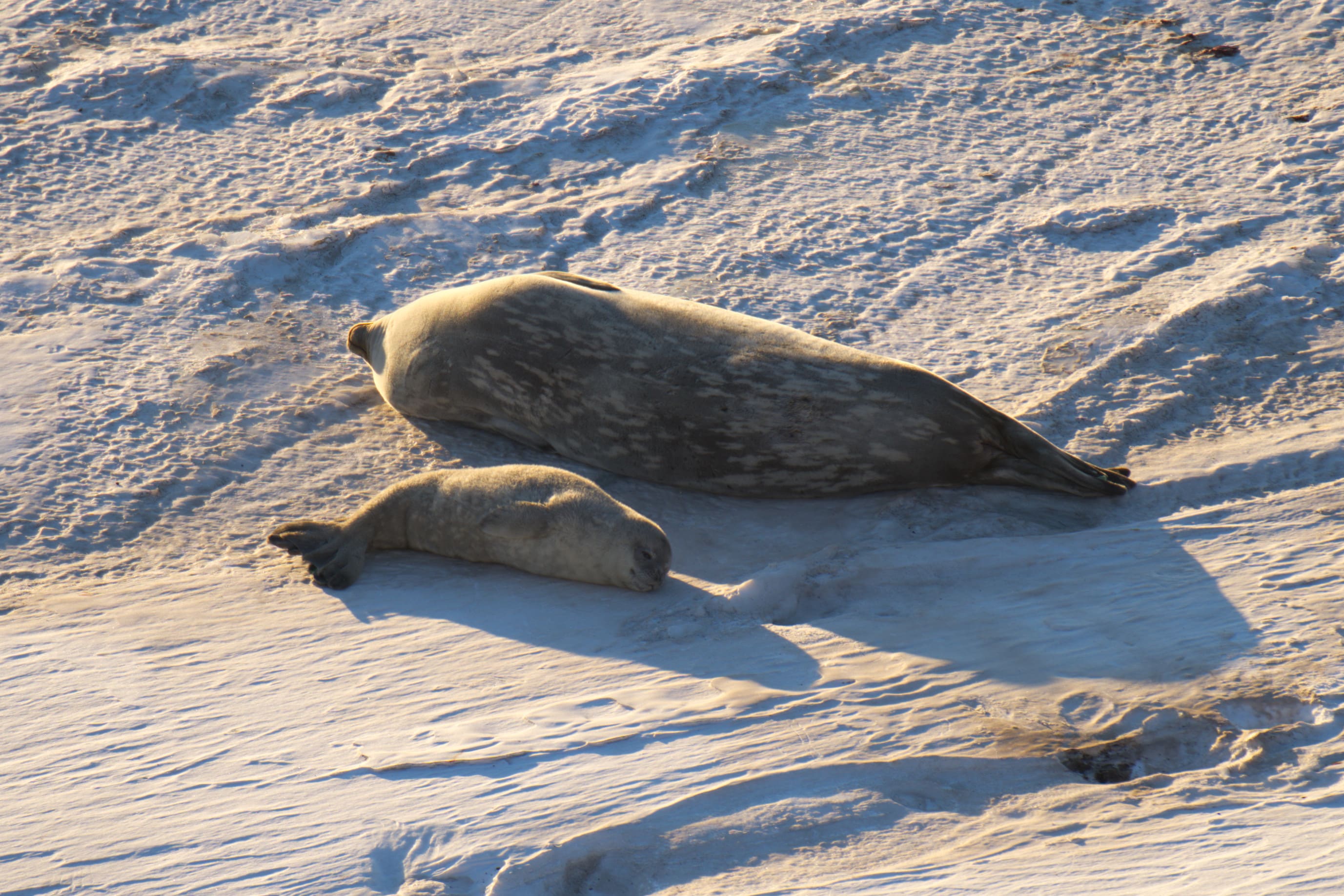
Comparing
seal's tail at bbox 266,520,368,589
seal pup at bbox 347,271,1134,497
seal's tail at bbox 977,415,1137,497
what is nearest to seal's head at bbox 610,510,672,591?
seal pup at bbox 347,271,1134,497

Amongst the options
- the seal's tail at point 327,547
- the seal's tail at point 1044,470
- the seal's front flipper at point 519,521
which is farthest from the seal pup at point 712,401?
the seal's tail at point 327,547

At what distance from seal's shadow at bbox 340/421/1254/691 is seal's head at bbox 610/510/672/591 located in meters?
0.05

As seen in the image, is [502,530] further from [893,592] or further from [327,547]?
[893,592]

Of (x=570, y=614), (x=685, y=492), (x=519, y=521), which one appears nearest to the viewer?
(x=570, y=614)

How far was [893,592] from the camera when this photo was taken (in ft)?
11.2

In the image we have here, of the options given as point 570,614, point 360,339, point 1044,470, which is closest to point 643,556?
point 570,614

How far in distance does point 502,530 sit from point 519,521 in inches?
2.2

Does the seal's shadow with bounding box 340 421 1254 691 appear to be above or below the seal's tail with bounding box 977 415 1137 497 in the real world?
below

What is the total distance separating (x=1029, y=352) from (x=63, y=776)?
124 inches

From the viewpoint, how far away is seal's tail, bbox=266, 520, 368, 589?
3504 millimetres

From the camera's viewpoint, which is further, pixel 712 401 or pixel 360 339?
pixel 360 339

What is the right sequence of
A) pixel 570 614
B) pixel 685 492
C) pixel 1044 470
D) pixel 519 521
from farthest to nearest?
pixel 685 492 < pixel 1044 470 < pixel 519 521 < pixel 570 614

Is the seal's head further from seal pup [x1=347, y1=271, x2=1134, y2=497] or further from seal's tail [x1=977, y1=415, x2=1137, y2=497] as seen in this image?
seal's tail [x1=977, y1=415, x2=1137, y2=497]

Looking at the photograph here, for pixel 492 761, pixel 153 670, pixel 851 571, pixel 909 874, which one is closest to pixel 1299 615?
pixel 851 571
